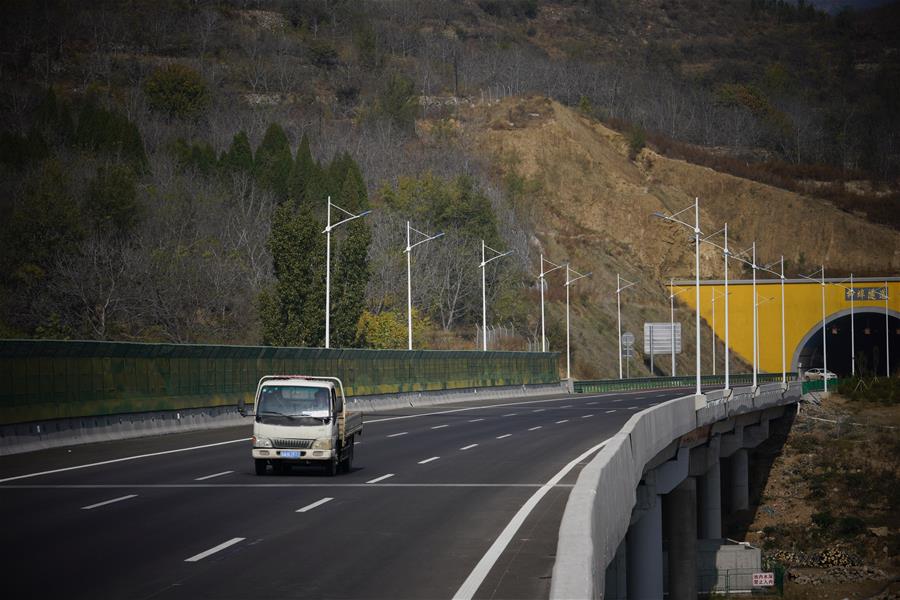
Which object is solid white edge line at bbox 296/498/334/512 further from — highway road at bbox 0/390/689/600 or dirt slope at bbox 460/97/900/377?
dirt slope at bbox 460/97/900/377

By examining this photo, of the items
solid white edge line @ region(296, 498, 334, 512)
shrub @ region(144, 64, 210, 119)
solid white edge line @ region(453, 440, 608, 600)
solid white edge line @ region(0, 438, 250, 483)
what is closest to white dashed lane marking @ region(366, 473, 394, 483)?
solid white edge line @ region(453, 440, 608, 600)

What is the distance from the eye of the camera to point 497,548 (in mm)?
15586

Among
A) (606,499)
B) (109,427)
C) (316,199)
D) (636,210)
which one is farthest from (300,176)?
(606,499)

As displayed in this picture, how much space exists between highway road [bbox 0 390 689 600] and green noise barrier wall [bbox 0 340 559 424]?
1.27 m

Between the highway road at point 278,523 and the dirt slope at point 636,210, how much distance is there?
110761 mm

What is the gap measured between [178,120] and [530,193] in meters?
39.8

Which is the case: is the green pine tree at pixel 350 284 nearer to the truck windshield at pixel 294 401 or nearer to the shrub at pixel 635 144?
the truck windshield at pixel 294 401

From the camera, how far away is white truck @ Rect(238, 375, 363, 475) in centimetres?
2497

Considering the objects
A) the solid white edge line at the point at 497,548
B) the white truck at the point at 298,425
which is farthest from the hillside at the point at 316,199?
the solid white edge line at the point at 497,548

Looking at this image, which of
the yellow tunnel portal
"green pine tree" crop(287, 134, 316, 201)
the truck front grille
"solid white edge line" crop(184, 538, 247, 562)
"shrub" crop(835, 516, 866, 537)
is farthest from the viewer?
the yellow tunnel portal

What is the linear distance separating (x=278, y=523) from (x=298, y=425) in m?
7.19

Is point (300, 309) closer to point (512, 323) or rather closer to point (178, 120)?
point (512, 323)

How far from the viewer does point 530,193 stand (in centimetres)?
14962

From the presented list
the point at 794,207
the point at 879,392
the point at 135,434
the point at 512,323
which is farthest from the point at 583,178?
the point at 135,434
